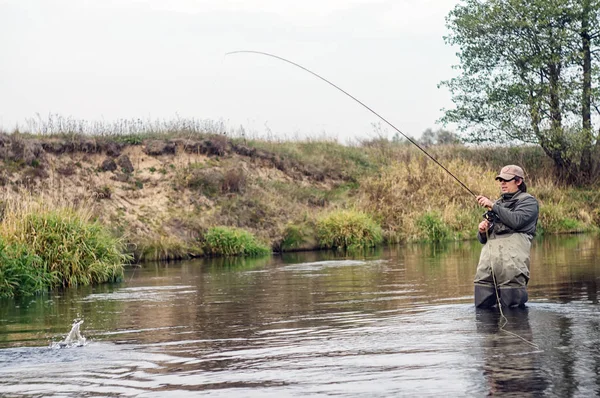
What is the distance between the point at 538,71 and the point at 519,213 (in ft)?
107

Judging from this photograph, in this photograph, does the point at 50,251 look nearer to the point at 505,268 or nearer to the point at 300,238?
the point at 505,268

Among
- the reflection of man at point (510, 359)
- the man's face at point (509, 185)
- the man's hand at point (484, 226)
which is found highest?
the man's face at point (509, 185)

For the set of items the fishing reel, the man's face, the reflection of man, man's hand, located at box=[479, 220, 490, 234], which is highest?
the man's face

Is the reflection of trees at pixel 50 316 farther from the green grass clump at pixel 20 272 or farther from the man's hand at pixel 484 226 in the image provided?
the man's hand at pixel 484 226

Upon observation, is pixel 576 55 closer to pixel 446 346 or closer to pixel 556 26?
pixel 556 26

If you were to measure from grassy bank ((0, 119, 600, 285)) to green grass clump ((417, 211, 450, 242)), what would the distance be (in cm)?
4

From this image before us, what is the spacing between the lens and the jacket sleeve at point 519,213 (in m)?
9.99

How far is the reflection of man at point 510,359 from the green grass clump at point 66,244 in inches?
389

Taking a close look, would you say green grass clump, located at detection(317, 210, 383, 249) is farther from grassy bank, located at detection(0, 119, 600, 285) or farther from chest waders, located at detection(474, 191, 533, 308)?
chest waders, located at detection(474, 191, 533, 308)

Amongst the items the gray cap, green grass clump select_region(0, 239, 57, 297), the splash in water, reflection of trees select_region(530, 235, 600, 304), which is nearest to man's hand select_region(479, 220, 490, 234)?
the gray cap

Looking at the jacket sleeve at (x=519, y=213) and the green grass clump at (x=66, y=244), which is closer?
the jacket sleeve at (x=519, y=213)

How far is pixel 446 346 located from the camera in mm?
8422

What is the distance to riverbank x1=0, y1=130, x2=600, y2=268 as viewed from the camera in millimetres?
31281

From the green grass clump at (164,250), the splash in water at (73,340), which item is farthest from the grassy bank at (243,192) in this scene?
the splash in water at (73,340)
